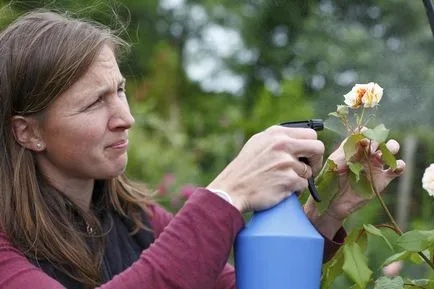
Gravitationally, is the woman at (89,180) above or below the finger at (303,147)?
below

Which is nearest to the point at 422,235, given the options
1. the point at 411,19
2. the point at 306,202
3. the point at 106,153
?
the point at 306,202

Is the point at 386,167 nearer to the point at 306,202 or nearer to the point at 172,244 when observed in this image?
the point at 306,202

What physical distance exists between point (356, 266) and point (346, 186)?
18cm

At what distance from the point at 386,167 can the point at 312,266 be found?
0.24m

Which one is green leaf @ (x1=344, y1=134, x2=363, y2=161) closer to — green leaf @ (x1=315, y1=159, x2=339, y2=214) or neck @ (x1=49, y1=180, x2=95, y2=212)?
green leaf @ (x1=315, y1=159, x2=339, y2=214)

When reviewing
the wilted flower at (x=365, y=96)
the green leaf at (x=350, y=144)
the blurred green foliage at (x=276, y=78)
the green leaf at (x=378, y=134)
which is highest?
the wilted flower at (x=365, y=96)

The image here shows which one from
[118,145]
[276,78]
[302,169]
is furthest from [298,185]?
[276,78]

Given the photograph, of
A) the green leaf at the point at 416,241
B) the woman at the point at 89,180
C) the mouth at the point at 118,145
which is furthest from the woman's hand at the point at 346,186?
the mouth at the point at 118,145

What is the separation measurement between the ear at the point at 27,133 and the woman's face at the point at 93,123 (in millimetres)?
40

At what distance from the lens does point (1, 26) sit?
177 centimetres

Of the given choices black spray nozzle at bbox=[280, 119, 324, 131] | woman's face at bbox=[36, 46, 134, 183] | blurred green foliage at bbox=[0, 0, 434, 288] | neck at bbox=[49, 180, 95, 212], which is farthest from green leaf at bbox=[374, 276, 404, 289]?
neck at bbox=[49, 180, 95, 212]

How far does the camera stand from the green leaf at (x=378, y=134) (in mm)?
1207

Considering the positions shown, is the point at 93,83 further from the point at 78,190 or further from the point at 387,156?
the point at 387,156

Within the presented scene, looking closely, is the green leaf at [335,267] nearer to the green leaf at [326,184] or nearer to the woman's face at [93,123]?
the green leaf at [326,184]
